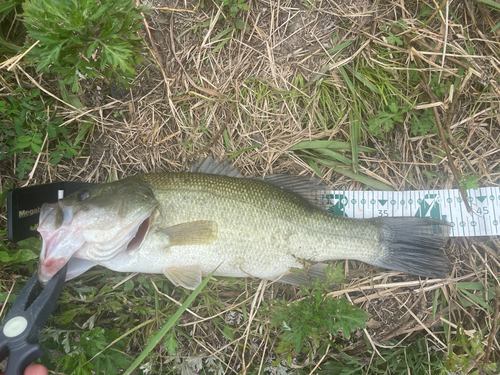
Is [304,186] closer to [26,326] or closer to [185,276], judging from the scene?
[185,276]

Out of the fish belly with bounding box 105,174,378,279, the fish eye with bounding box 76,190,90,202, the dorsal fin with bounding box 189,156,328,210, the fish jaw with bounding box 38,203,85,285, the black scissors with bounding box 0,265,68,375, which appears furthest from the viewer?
the dorsal fin with bounding box 189,156,328,210

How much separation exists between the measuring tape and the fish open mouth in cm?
169

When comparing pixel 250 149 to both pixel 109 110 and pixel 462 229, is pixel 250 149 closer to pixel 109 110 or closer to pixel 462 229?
pixel 109 110

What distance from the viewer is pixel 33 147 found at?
294 cm

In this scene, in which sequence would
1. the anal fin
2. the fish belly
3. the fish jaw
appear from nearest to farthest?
the fish jaw → the fish belly → the anal fin

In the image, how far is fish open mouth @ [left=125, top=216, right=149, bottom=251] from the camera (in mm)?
2631

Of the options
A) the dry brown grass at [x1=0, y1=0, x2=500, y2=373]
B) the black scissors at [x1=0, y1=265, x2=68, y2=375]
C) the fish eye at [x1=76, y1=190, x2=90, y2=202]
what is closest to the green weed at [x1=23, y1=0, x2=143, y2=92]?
the dry brown grass at [x1=0, y1=0, x2=500, y2=373]

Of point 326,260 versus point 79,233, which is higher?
point 79,233

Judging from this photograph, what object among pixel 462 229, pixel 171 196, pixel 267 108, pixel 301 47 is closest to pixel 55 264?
pixel 171 196

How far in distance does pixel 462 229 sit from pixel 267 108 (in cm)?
225

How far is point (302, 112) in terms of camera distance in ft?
10.8

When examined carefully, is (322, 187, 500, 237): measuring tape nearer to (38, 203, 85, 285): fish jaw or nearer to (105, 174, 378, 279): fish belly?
(105, 174, 378, 279): fish belly

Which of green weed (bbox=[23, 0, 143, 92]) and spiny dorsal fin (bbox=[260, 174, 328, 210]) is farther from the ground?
green weed (bbox=[23, 0, 143, 92])

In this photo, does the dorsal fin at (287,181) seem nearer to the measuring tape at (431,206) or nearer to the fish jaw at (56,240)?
the measuring tape at (431,206)
